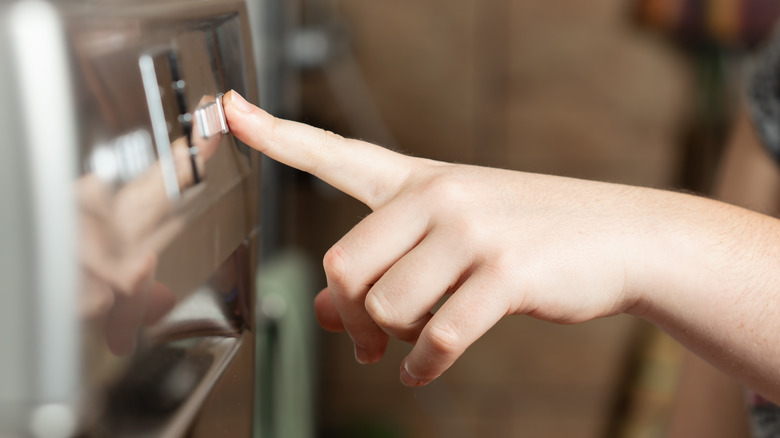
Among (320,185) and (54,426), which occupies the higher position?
(54,426)

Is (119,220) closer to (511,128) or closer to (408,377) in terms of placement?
(408,377)

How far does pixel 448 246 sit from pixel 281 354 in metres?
0.73

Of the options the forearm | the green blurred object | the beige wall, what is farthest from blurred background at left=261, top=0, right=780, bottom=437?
the forearm

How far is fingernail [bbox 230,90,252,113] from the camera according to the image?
220 mm

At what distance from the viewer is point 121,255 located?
0.47 ft

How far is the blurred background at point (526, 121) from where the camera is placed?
4.25 feet

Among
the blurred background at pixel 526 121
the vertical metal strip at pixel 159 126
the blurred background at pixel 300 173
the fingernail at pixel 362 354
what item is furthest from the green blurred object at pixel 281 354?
the vertical metal strip at pixel 159 126

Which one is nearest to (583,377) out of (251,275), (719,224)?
(719,224)

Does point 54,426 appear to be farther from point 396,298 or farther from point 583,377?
point 583,377

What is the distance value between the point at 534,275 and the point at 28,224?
0.17 meters

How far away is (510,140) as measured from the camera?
1363mm

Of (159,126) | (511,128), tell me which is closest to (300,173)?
(511,128)

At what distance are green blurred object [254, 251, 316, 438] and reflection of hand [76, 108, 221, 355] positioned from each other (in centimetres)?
73

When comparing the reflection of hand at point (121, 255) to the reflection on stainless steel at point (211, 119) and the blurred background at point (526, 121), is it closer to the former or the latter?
the reflection on stainless steel at point (211, 119)
